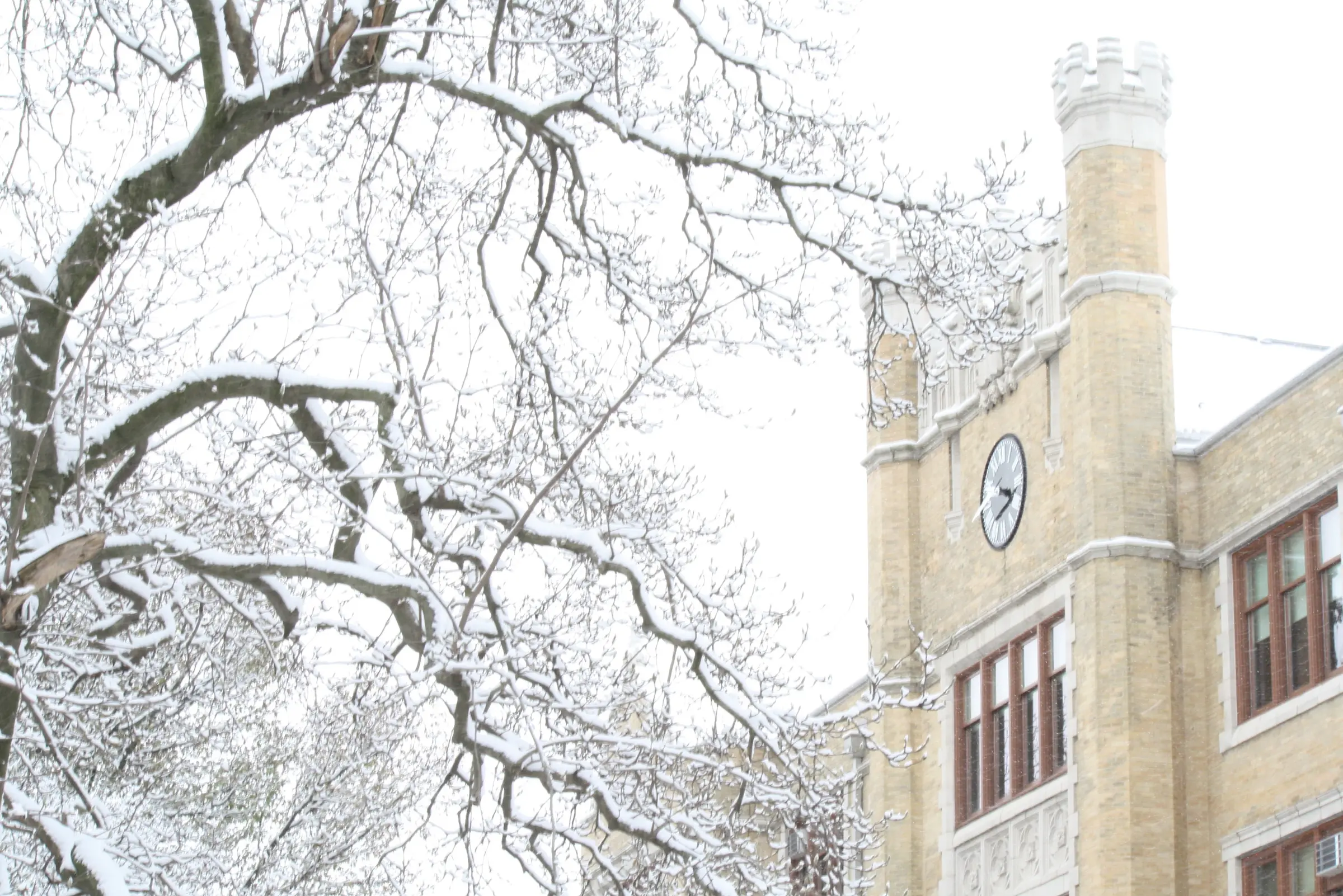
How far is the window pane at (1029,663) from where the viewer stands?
931 inches

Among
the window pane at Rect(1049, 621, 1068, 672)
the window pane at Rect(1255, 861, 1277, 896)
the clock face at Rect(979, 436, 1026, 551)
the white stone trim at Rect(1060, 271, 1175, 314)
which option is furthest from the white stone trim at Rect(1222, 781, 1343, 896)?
the white stone trim at Rect(1060, 271, 1175, 314)

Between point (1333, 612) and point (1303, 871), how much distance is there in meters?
2.39

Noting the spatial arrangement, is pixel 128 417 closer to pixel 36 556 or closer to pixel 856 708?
pixel 36 556

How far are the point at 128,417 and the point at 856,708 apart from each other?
4.01m

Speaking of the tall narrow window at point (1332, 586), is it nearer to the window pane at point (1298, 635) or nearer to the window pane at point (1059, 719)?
the window pane at point (1298, 635)

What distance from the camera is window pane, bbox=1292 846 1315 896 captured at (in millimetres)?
18875

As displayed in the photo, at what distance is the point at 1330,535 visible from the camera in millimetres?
19344

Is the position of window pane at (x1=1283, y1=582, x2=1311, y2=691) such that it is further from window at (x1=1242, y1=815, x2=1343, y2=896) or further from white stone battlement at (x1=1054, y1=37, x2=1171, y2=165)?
white stone battlement at (x1=1054, y1=37, x2=1171, y2=165)

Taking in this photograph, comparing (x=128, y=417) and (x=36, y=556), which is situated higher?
(x=128, y=417)

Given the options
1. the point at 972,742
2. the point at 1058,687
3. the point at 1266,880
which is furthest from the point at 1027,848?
the point at 1266,880

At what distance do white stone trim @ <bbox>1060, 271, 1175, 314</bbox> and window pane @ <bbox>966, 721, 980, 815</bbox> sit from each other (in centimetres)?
560

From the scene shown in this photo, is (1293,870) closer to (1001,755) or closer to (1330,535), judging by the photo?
(1330,535)

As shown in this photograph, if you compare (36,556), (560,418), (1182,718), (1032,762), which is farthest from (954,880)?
(36,556)

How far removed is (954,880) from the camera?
81.4 feet
